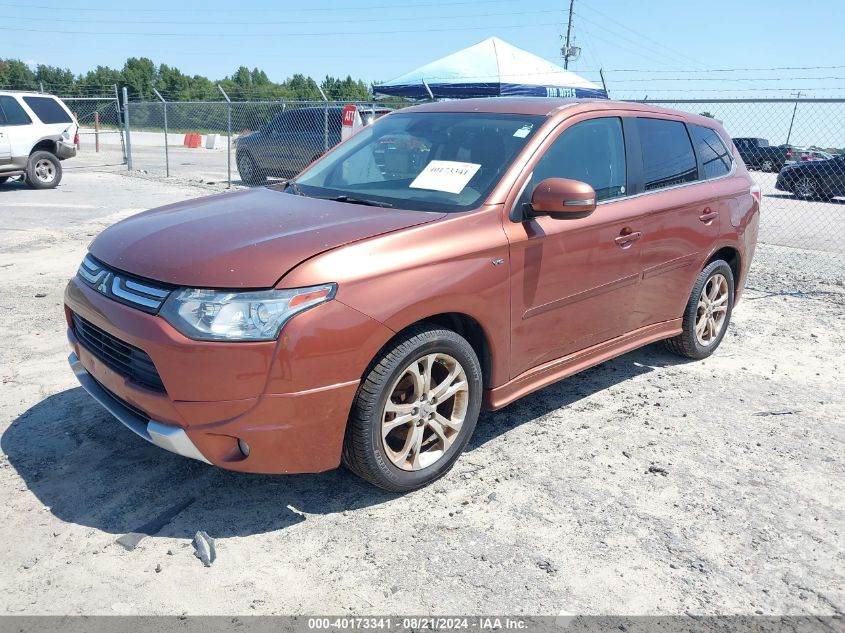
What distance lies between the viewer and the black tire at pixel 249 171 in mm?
14547

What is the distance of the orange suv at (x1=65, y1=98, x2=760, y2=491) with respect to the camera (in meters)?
2.69

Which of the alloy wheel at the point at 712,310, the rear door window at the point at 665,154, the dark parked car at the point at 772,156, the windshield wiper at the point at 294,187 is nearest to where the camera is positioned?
the windshield wiper at the point at 294,187

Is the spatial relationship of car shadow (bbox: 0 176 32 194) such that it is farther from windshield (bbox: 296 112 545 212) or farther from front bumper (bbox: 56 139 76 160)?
windshield (bbox: 296 112 545 212)

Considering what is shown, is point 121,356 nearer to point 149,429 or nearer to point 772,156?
point 149,429

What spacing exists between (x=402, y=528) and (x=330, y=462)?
44 centimetres

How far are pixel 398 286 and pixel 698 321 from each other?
300 centimetres

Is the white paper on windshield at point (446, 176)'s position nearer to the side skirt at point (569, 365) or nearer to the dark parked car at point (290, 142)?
the side skirt at point (569, 365)

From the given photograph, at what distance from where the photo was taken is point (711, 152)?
16.4 ft

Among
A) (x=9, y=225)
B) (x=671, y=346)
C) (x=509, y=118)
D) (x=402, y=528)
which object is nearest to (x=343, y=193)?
Result: (x=509, y=118)

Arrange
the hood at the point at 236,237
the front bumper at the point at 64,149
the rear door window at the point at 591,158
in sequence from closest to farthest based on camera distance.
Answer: the hood at the point at 236,237 → the rear door window at the point at 591,158 → the front bumper at the point at 64,149

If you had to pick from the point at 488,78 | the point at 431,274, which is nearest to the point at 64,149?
the point at 488,78

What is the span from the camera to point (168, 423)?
9.12 ft

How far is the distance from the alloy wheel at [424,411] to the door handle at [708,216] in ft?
7.68

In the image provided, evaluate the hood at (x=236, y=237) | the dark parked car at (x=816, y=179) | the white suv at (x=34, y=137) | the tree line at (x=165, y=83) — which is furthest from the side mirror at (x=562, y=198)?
the tree line at (x=165, y=83)
